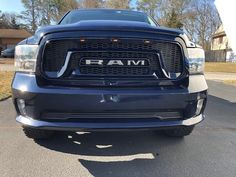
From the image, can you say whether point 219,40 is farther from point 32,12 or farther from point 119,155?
point 119,155

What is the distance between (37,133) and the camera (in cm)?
370

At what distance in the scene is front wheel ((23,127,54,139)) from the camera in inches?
143

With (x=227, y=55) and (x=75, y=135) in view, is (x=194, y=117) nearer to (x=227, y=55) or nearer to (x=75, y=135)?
(x=75, y=135)

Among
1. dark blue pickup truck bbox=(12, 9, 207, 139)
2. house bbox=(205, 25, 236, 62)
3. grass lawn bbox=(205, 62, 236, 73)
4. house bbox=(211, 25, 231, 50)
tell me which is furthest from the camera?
house bbox=(211, 25, 231, 50)

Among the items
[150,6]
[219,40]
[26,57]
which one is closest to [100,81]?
[26,57]

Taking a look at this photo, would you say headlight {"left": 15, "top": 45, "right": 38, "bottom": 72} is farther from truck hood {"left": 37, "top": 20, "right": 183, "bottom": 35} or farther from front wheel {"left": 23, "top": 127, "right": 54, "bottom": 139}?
front wheel {"left": 23, "top": 127, "right": 54, "bottom": 139}

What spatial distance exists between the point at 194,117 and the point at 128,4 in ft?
158

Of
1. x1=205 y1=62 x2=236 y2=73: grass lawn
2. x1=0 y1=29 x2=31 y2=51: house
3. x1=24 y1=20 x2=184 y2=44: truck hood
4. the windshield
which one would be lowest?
x1=205 y1=62 x2=236 y2=73: grass lawn

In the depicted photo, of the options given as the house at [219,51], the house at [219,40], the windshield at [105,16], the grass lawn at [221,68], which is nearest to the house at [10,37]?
the house at [219,51]

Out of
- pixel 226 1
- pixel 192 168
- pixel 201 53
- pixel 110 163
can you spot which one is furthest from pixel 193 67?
pixel 226 1

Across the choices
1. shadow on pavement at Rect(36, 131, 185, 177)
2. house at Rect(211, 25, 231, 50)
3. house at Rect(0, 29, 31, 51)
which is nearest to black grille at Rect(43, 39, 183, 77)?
shadow on pavement at Rect(36, 131, 185, 177)

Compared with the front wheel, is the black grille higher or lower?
higher

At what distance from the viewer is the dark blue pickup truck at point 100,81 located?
2.92 meters

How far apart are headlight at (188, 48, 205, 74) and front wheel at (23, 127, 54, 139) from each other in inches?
68.9
